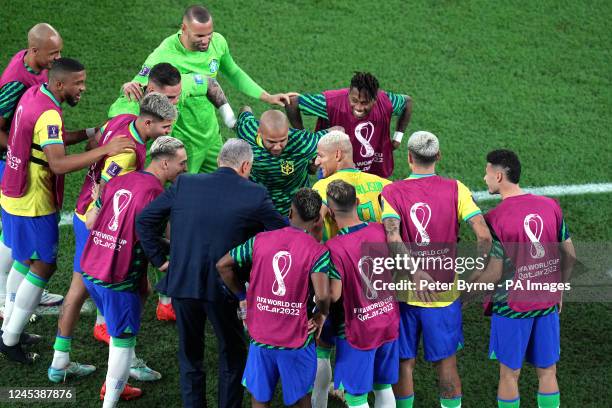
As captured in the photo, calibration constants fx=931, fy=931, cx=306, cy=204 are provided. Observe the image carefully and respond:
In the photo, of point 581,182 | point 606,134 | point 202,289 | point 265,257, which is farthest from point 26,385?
point 606,134

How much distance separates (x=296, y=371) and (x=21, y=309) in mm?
2274

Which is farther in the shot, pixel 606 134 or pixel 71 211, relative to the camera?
pixel 606 134

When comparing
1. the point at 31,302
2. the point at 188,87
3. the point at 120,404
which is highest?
the point at 188,87

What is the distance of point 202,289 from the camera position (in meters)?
5.47

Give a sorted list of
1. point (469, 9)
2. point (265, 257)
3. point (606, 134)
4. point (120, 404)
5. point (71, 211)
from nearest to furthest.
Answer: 1. point (265, 257)
2. point (120, 404)
3. point (71, 211)
4. point (606, 134)
5. point (469, 9)

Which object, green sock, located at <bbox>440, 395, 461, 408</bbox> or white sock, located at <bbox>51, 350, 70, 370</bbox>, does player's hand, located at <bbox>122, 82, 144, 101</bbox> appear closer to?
white sock, located at <bbox>51, 350, 70, 370</bbox>

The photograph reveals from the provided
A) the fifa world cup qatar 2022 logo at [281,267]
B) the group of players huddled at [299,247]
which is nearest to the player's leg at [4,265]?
the group of players huddled at [299,247]

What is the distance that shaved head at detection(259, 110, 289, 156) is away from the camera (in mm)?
6254

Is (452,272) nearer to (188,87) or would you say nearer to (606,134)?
(188,87)

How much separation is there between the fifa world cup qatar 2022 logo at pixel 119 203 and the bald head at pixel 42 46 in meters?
1.67

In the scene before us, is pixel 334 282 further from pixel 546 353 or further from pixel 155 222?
pixel 546 353

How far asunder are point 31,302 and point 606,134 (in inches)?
254

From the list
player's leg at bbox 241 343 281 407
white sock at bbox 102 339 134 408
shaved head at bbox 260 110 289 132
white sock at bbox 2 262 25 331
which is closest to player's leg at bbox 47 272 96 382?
white sock at bbox 102 339 134 408

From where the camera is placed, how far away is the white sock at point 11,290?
22.1 ft
